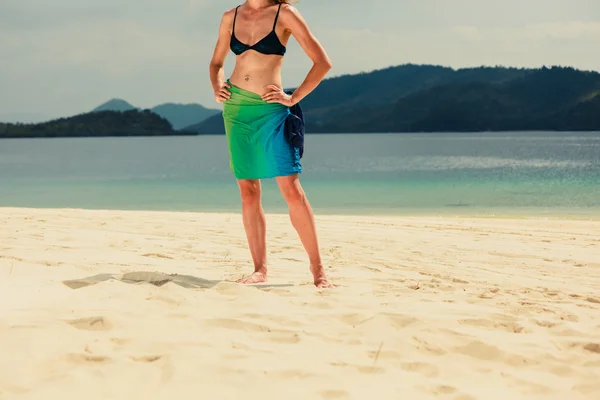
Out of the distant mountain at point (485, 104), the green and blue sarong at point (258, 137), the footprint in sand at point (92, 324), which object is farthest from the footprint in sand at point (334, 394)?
the distant mountain at point (485, 104)

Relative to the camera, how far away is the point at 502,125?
539ft

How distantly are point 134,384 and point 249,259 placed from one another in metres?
3.27

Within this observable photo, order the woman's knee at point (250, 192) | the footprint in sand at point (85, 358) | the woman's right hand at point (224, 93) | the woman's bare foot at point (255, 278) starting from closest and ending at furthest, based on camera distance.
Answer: the footprint in sand at point (85, 358) → the woman's right hand at point (224, 93) → the woman's bare foot at point (255, 278) → the woman's knee at point (250, 192)

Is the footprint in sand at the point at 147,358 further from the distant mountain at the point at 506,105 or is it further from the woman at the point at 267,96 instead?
the distant mountain at the point at 506,105

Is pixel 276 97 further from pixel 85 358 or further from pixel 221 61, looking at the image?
pixel 85 358

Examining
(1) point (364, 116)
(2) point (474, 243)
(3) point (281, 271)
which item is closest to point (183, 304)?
(3) point (281, 271)

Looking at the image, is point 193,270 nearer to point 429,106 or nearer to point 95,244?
point 95,244

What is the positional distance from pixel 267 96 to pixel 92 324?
180 centimetres

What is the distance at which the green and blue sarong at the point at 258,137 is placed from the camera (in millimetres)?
4418

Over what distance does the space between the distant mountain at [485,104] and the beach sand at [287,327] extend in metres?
156

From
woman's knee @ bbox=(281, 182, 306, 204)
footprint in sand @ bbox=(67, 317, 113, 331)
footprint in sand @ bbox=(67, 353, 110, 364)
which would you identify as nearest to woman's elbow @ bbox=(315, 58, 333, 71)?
woman's knee @ bbox=(281, 182, 306, 204)

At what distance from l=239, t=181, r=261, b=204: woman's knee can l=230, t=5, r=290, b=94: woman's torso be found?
2.20 feet

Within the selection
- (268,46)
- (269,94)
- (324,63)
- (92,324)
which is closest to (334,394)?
(92,324)

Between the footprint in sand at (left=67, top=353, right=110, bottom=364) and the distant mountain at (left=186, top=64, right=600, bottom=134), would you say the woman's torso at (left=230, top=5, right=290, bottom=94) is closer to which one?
the footprint in sand at (left=67, top=353, right=110, bottom=364)
